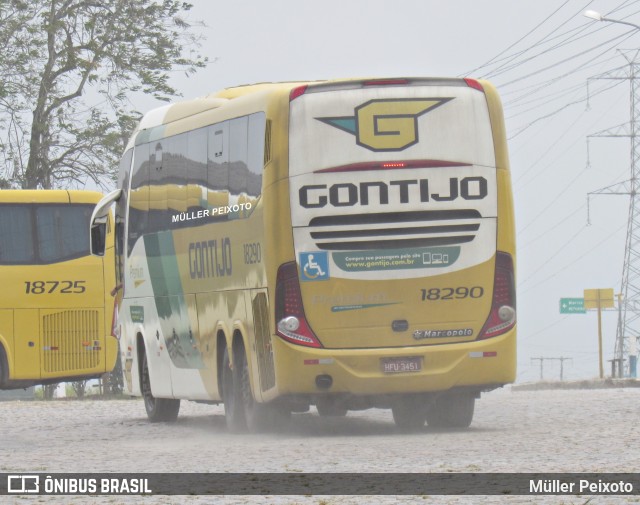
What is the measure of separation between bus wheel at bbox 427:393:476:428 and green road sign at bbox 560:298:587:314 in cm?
6567

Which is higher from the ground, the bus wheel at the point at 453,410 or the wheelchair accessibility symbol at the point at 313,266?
the wheelchair accessibility symbol at the point at 313,266

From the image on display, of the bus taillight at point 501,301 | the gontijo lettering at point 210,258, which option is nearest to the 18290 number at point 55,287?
the gontijo lettering at point 210,258

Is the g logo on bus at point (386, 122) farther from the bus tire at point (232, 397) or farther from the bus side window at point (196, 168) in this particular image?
the bus tire at point (232, 397)

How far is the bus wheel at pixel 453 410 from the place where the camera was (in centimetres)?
1994

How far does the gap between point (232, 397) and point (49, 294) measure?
12492mm

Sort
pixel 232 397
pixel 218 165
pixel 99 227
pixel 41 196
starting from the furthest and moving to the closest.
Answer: pixel 41 196 → pixel 99 227 → pixel 232 397 → pixel 218 165

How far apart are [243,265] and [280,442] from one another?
92.6 inches

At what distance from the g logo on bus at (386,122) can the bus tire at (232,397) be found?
3423 millimetres

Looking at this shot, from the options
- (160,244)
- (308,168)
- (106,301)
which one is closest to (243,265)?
(308,168)

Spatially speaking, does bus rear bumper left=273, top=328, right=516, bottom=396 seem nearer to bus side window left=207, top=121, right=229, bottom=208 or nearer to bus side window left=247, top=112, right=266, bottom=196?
bus side window left=247, top=112, right=266, bottom=196

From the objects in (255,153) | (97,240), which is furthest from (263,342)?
(97,240)

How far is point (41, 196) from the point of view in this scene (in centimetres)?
3269

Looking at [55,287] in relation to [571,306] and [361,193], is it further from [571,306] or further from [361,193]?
[571,306]

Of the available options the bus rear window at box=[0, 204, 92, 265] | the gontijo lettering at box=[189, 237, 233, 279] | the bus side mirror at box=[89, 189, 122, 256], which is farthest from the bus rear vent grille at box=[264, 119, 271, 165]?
the bus rear window at box=[0, 204, 92, 265]
